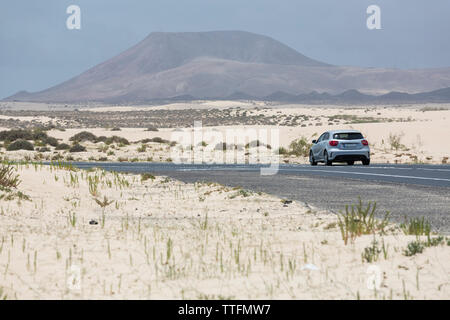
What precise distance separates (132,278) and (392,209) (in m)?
7.80

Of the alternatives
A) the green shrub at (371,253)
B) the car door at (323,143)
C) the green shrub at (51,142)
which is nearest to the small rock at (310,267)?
the green shrub at (371,253)

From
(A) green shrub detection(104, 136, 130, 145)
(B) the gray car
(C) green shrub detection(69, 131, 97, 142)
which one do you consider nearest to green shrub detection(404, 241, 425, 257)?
(B) the gray car

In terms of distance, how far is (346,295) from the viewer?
7.27m

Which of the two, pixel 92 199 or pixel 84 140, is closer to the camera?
pixel 92 199

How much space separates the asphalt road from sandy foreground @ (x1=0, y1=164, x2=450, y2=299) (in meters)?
2.04

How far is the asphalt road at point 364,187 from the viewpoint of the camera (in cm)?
1464

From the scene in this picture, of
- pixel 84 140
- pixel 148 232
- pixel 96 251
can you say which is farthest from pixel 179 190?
pixel 84 140

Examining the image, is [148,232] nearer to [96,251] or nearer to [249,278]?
[96,251]

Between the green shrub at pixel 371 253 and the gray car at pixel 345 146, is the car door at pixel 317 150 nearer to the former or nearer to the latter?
the gray car at pixel 345 146

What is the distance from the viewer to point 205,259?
9070 mm

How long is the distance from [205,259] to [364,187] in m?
11.7

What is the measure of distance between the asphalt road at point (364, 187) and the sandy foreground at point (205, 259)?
2.04 m

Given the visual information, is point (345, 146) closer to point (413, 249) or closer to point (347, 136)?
point (347, 136)

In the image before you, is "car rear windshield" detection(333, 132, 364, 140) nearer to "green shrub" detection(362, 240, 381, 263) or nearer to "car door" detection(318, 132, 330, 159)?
"car door" detection(318, 132, 330, 159)
